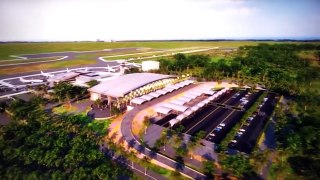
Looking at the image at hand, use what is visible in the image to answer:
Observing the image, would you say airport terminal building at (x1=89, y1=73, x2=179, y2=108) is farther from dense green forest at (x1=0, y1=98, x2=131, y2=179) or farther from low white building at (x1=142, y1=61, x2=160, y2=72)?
low white building at (x1=142, y1=61, x2=160, y2=72)

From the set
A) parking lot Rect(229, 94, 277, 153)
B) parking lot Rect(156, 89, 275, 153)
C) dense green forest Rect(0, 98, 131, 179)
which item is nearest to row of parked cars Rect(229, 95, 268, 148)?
parking lot Rect(229, 94, 277, 153)

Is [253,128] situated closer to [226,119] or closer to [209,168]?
[226,119]

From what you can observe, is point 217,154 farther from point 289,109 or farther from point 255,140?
point 289,109

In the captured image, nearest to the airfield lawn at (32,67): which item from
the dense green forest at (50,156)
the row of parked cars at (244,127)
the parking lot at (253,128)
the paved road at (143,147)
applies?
the dense green forest at (50,156)

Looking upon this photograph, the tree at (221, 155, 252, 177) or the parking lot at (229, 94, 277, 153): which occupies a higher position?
the tree at (221, 155, 252, 177)

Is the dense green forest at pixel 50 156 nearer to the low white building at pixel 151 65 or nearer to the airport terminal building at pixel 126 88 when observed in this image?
the airport terminal building at pixel 126 88

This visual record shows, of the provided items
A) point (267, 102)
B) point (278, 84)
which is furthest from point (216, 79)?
point (267, 102)
